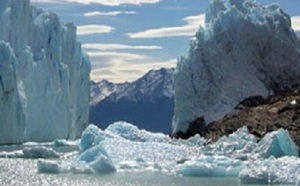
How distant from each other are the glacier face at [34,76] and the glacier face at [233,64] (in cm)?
917

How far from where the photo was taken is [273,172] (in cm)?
2362

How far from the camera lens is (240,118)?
3988 cm

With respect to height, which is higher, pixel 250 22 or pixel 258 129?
pixel 250 22

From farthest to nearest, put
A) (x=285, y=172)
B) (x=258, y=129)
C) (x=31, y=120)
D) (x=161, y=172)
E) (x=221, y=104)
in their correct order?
1. (x=31, y=120)
2. (x=221, y=104)
3. (x=258, y=129)
4. (x=161, y=172)
5. (x=285, y=172)

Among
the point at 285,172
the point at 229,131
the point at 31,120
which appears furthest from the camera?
the point at 31,120

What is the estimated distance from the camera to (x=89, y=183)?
23953 mm

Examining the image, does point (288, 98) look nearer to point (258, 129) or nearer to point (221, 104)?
point (258, 129)

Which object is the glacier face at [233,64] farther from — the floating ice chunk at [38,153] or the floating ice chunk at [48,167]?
the floating ice chunk at [48,167]

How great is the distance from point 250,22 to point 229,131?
13378mm

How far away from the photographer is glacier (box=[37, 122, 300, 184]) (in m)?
24.0

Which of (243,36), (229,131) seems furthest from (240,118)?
(243,36)

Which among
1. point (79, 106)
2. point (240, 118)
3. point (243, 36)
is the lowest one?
point (79, 106)

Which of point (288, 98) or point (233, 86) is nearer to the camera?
point (288, 98)

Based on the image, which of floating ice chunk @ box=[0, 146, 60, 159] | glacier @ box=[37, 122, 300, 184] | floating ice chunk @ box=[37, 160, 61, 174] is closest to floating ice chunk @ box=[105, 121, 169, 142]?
glacier @ box=[37, 122, 300, 184]
